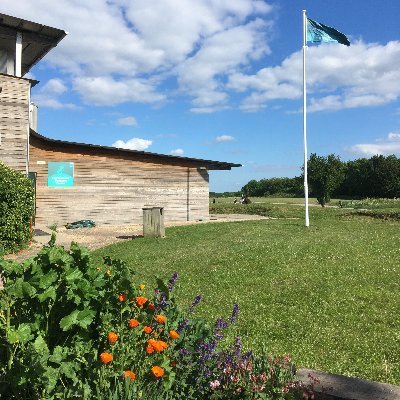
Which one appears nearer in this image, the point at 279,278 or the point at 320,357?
the point at 320,357

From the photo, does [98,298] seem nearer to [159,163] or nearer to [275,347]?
[275,347]

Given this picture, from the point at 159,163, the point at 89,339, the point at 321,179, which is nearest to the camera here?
the point at 89,339

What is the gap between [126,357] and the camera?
2953 mm

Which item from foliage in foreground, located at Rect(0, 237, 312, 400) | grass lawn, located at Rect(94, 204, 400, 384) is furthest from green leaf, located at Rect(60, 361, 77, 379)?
grass lawn, located at Rect(94, 204, 400, 384)

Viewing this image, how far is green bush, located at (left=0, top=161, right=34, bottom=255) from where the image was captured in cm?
1219

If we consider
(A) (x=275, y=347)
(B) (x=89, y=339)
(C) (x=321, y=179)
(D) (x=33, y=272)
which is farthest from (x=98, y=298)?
(C) (x=321, y=179)

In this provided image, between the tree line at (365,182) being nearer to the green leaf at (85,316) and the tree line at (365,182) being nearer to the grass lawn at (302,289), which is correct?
the grass lawn at (302,289)

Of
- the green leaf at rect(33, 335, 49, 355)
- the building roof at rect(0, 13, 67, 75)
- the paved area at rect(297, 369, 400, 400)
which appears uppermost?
the building roof at rect(0, 13, 67, 75)

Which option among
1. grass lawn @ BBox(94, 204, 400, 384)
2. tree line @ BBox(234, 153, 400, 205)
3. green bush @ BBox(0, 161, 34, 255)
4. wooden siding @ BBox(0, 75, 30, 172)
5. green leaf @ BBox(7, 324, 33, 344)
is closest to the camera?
green leaf @ BBox(7, 324, 33, 344)

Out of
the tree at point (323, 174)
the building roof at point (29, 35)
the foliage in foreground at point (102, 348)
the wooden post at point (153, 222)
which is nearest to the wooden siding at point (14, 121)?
the building roof at point (29, 35)

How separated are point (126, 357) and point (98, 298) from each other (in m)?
0.47

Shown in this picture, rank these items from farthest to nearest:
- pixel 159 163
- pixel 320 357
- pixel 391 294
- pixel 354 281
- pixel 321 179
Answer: pixel 321 179, pixel 159 163, pixel 354 281, pixel 391 294, pixel 320 357

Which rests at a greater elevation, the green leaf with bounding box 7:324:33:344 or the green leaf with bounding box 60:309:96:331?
the green leaf with bounding box 60:309:96:331

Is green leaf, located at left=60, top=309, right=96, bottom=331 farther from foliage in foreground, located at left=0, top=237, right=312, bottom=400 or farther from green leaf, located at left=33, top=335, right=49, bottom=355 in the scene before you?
green leaf, located at left=33, top=335, right=49, bottom=355
